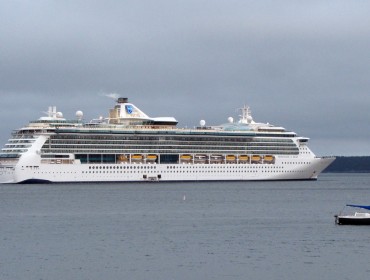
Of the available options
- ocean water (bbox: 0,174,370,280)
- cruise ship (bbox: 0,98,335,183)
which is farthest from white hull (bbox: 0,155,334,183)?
ocean water (bbox: 0,174,370,280)

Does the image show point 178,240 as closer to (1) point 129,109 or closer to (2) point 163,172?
(2) point 163,172

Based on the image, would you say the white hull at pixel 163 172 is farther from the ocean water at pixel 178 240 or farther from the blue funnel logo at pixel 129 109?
the ocean water at pixel 178 240

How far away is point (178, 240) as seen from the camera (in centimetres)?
5072

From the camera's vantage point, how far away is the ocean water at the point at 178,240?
41.0 m

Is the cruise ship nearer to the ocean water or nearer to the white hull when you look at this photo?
the white hull

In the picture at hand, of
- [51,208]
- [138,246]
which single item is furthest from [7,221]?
[138,246]

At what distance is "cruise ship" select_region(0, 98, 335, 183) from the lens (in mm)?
108625

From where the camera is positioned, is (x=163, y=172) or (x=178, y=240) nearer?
(x=178, y=240)

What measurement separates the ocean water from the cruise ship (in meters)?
24.8

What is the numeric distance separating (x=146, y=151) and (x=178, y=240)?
64.4m

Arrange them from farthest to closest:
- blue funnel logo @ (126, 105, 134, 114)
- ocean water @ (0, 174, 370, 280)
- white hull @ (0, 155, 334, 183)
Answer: blue funnel logo @ (126, 105, 134, 114)
white hull @ (0, 155, 334, 183)
ocean water @ (0, 174, 370, 280)

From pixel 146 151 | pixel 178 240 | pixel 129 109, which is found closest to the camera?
pixel 178 240

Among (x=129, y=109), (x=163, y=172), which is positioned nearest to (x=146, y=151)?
(x=163, y=172)

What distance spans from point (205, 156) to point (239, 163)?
416 cm
